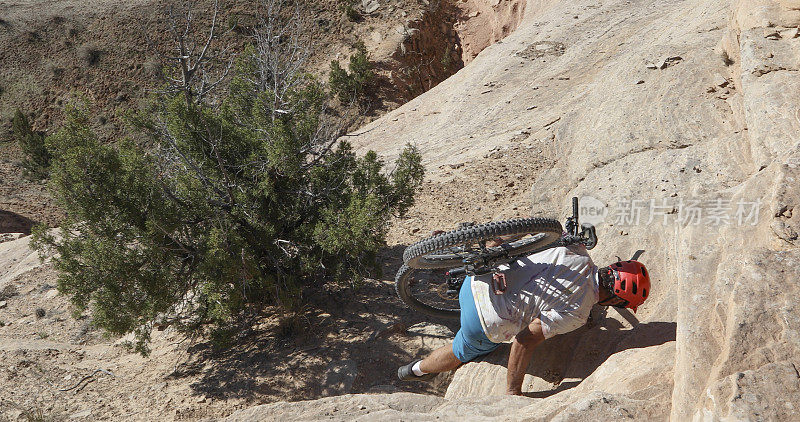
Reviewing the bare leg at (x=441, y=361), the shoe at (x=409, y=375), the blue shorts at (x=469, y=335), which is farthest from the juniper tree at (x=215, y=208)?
the blue shorts at (x=469, y=335)

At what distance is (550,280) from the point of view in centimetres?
419

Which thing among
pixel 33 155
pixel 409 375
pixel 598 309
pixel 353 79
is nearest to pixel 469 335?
pixel 409 375

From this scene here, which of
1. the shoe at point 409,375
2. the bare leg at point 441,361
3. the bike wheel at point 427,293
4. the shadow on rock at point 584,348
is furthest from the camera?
the bike wheel at point 427,293

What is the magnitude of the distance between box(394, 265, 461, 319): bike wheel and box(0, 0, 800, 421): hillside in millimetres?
284

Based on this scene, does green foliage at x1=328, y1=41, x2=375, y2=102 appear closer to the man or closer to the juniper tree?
the juniper tree

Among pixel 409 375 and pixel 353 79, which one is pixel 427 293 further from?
pixel 353 79

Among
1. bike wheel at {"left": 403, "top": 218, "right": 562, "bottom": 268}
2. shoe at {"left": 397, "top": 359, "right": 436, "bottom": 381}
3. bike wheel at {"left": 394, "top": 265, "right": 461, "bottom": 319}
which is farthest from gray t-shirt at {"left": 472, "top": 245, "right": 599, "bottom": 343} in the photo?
bike wheel at {"left": 394, "top": 265, "right": 461, "bottom": 319}

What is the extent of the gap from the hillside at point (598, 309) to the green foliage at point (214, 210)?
74 cm

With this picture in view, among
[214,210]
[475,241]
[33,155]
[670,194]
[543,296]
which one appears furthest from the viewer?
[33,155]

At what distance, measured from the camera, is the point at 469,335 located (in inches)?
175

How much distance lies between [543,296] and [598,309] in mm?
939

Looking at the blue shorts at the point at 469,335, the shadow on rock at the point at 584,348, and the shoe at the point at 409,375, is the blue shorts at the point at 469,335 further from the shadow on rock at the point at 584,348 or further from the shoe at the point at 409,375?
the shoe at the point at 409,375

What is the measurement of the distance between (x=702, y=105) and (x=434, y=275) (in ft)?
13.1

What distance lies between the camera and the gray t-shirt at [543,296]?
411cm
